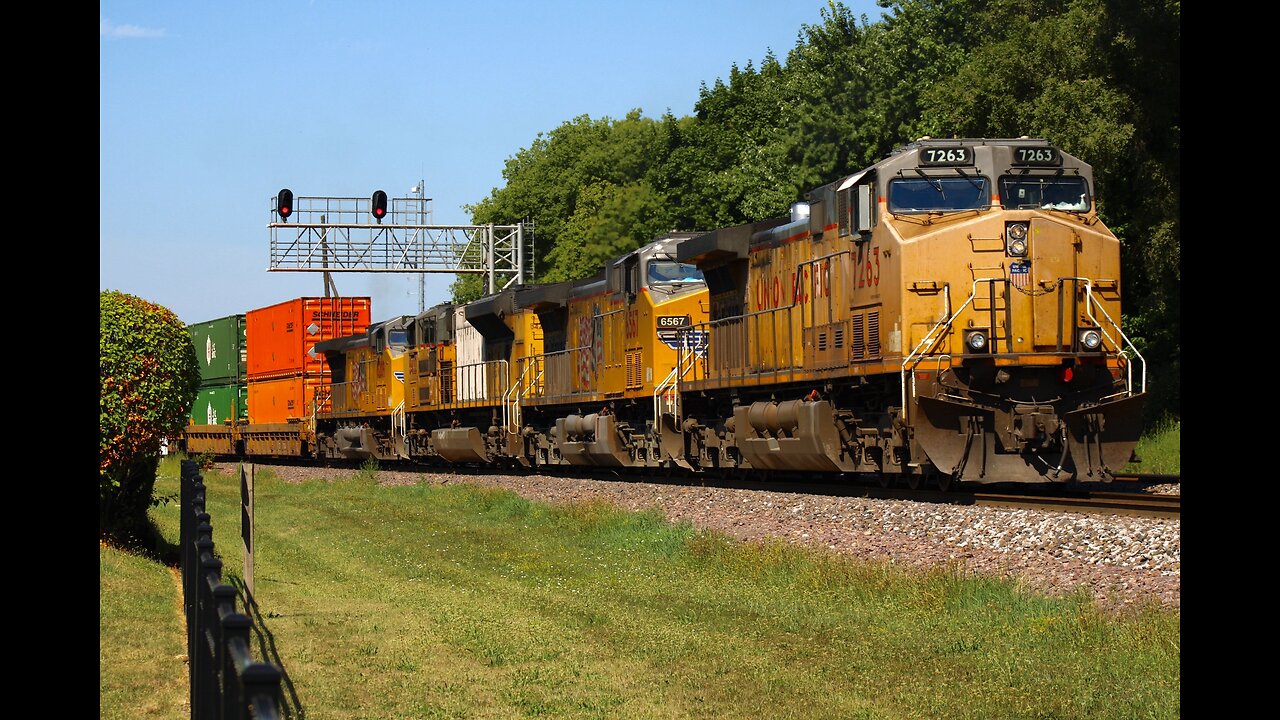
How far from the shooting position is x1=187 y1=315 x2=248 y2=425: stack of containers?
47.6m

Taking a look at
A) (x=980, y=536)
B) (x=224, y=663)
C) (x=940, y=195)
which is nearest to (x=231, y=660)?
(x=224, y=663)

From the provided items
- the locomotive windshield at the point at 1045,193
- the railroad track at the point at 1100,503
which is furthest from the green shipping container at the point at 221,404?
the railroad track at the point at 1100,503

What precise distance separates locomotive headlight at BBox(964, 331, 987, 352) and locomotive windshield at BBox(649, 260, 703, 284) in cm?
918

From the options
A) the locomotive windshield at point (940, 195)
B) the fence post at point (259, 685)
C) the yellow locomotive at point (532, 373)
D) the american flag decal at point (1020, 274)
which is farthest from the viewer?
the yellow locomotive at point (532, 373)

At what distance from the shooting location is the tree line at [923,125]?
30.1m

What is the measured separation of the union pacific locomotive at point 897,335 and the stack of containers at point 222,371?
24.6 metres

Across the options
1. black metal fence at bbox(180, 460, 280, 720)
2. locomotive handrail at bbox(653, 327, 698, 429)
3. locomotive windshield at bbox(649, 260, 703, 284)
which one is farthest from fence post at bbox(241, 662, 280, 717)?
locomotive windshield at bbox(649, 260, 703, 284)

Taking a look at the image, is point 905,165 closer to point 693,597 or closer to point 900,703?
point 693,597

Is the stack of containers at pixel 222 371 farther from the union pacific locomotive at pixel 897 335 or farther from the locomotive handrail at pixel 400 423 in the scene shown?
the union pacific locomotive at pixel 897 335

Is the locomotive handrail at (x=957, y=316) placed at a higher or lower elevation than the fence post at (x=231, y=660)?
higher

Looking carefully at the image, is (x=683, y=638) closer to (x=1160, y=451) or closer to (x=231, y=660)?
(x=231, y=660)

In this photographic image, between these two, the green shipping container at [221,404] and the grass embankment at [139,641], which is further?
the green shipping container at [221,404]

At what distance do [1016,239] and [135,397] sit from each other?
10.1 metres

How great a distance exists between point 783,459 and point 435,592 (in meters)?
8.12
